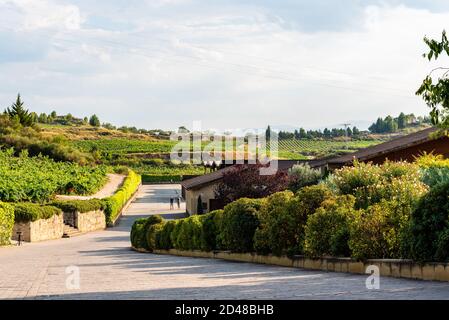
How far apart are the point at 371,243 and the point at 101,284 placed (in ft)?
16.6

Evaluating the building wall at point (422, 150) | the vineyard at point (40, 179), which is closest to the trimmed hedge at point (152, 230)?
the building wall at point (422, 150)

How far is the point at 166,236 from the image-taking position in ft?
94.5

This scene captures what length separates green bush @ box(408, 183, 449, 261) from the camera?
506 inches

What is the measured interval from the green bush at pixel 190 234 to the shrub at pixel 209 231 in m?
0.44

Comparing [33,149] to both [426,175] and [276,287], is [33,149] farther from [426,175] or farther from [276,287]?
[276,287]

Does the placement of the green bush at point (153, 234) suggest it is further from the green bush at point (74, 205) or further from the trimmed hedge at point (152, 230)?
the green bush at point (74, 205)

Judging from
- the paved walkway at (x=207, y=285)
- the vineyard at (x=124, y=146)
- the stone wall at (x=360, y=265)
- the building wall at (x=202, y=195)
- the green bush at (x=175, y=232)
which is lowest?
the paved walkway at (x=207, y=285)

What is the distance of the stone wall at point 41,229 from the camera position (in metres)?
42.8

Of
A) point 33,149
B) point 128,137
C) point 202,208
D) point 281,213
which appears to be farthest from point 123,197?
point 128,137

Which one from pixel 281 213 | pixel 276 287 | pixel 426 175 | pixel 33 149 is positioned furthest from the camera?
pixel 33 149

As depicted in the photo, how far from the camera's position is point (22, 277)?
16000 millimetres

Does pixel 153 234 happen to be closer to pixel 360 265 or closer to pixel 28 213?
pixel 28 213

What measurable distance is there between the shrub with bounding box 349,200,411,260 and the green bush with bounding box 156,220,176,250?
43.6 feet

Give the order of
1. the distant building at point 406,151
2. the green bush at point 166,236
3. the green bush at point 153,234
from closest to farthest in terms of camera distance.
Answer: the green bush at point 166,236
the green bush at point 153,234
the distant building at point 406,151
